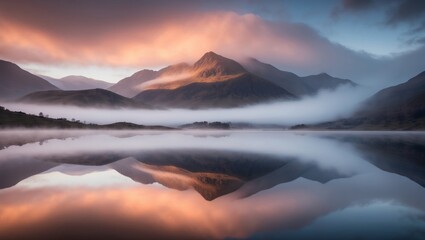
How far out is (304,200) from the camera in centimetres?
2408

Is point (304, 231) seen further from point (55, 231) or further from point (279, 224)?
point (55, 231)

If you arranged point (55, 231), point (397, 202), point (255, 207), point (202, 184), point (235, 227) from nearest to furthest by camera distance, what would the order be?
point (55, 231) → point (235, 227) → point (255, 207) → point (397, 202) → point (202, 184)

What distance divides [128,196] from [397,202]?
19.7 metres

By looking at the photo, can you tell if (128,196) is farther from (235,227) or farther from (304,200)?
(304,200)

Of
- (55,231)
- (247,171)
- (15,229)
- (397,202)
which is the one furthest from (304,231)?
(247,171)

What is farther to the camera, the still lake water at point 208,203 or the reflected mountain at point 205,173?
the reflected mountain at point 205,173

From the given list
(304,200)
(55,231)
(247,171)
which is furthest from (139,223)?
(247,171)

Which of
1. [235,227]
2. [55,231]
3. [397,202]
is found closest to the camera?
[55,231]

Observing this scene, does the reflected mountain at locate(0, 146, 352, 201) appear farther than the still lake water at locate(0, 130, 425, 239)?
Yes

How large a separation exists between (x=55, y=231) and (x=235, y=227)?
9.13 metres

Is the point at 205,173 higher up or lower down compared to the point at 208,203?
lower down

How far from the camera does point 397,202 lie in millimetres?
23391

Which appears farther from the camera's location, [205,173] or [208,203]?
[205,173]

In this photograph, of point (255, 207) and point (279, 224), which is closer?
point (279, 224)
